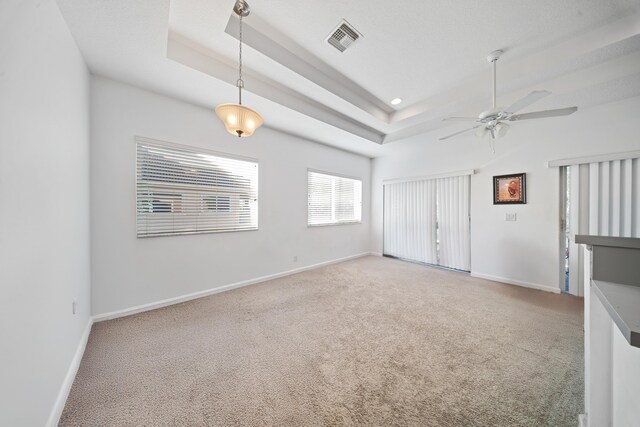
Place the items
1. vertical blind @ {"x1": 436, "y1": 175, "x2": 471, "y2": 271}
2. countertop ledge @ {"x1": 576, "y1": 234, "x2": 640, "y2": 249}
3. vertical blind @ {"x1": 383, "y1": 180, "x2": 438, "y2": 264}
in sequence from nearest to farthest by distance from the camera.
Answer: countertop ledge @ {"x1": 576, "y1": 234, "x2": 640, "y2": 249} < vertical blind @ {"x1": 436, "y1": 175, "x2": 471, "y2": 271} < vertical blind @ {"x1": 383, "y1": 180, "x2": 438, "y2": 264}

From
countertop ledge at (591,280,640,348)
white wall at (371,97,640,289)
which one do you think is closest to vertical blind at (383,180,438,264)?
white wall at (371,97,640,289)

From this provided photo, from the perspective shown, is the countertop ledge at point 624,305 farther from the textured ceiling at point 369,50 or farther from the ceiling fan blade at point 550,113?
the textured ceiling at point 369,50

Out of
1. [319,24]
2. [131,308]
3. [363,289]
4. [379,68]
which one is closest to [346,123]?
[379,68]

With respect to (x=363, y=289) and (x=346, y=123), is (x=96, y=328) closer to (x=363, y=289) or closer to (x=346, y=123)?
(x=363, y=289)

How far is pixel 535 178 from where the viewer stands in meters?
3.37

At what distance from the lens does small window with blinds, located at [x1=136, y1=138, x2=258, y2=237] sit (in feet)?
8.54

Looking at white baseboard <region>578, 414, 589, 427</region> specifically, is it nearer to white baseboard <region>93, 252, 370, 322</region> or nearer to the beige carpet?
the beige carpet

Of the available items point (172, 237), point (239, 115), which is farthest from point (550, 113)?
point (172, 237)

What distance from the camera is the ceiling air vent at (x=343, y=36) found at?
2.04m

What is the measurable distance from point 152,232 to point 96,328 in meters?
1.06

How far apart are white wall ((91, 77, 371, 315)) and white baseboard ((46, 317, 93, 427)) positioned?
1.81 ft

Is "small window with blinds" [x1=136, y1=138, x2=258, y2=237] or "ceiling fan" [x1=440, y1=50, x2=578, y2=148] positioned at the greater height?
"ceiling fan" [x1=440, y1=50, x2=578, y2=148]

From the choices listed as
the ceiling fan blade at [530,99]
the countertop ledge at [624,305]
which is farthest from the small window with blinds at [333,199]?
the countertop ledge at [624,305]

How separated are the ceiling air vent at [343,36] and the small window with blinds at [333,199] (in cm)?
235
